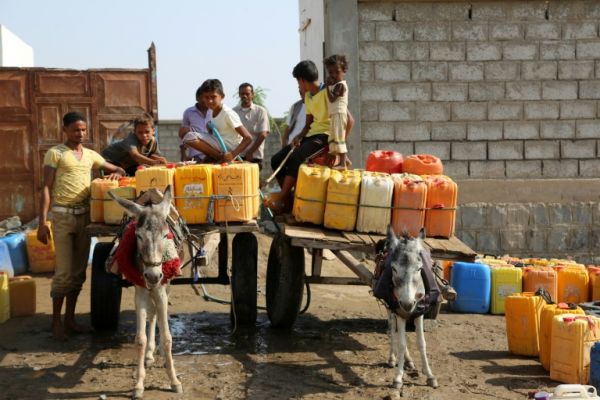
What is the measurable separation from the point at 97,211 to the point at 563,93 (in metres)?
7.83

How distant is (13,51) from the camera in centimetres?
2030

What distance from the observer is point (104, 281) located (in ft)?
25.3

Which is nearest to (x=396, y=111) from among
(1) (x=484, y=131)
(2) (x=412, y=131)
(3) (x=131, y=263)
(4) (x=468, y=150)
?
(2) (x=412, y=131)

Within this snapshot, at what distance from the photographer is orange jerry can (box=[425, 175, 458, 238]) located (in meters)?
7.02

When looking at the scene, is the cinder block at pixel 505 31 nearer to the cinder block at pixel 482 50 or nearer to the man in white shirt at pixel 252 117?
the cinder block at pixel 482 50

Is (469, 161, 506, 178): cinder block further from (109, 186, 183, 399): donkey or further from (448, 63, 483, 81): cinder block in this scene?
(109, 186, 183, 399): donkey

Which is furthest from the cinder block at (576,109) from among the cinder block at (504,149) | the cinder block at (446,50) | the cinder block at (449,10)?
the cinder block at (449,10)

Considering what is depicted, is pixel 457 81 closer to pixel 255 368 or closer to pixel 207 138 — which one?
pixel 207 138

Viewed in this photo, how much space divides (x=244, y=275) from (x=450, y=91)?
17.7 ft

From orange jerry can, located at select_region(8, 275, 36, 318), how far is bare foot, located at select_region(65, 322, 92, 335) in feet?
4.13

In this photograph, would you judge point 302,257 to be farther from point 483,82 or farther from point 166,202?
point 483,82

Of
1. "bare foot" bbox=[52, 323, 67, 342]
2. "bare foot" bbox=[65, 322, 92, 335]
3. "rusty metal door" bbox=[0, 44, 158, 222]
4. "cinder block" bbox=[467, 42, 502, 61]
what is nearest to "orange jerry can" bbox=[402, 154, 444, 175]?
"bare foot" bbox=[65, 322, 92, 335]

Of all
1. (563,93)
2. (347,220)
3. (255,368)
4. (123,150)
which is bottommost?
(255,368)

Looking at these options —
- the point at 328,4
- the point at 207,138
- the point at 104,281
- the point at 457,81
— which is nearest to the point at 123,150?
the point at 207,138
